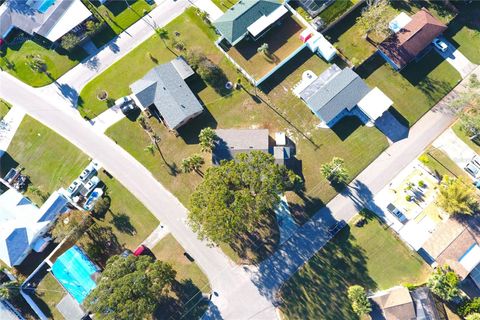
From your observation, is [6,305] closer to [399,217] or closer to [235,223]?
[235,223]

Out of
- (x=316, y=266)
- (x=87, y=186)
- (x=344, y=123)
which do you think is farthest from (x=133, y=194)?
(x=344, y=123)

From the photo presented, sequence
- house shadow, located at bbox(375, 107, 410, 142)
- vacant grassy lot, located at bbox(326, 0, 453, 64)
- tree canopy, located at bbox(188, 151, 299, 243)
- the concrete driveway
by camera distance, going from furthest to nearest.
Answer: vacant grassy lot, located at bbox(326, 0, 453, 64) < the concrete driveway < house shadow, located at bbox(375, 107, 410, 142) < tree canopy, located at bbox(188, 151, 299, 243)

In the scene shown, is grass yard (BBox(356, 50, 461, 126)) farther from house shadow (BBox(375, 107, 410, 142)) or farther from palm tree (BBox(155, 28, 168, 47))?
palm tree (BBox(155, 28, 168, 47))

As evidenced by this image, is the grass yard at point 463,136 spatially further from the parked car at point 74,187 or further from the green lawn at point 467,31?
the parked car at point 74,187

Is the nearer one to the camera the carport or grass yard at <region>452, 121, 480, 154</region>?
grass yard at <region>452, 121, 480, 154</region>

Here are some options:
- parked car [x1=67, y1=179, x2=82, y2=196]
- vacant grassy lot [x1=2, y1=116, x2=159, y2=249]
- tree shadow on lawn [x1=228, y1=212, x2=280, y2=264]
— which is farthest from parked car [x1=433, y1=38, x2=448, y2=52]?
parked car [x1=67, y1=179, x2=82, y2=196]
